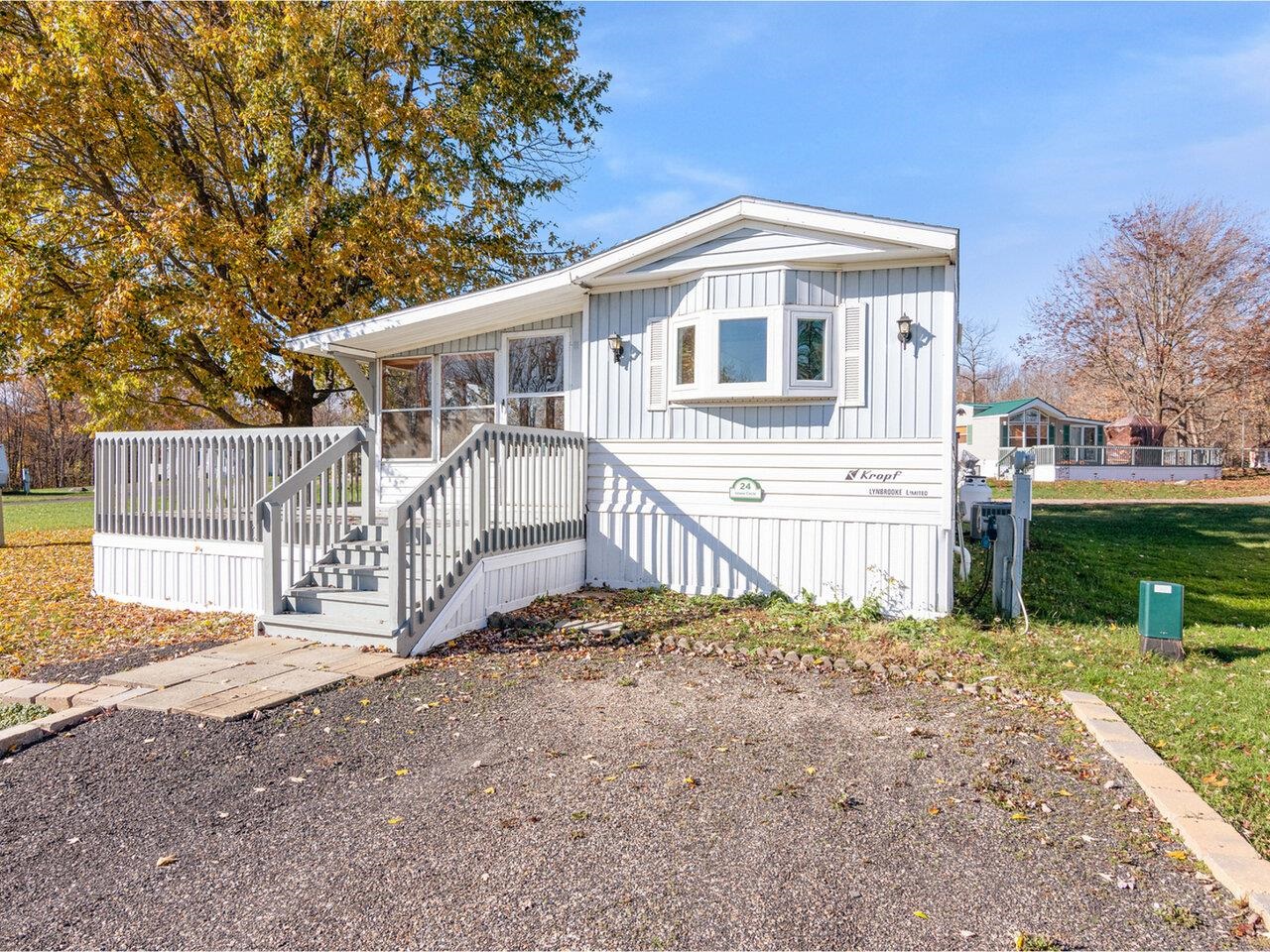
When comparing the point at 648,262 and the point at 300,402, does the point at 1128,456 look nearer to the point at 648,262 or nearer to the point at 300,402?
the point at 648,262

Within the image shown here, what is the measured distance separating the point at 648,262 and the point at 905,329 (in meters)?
2.67

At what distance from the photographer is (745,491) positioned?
7461 mm

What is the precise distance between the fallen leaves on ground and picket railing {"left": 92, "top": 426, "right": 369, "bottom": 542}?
0.86 meters

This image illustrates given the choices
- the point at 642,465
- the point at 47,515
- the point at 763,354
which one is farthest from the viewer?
the point at 47,515

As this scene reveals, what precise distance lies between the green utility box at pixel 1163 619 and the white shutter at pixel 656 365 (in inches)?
182

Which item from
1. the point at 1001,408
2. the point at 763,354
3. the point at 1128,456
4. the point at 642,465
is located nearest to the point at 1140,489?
the point at 1128,456

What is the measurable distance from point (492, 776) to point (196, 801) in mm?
1313

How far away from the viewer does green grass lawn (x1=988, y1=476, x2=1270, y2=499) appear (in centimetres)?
2173

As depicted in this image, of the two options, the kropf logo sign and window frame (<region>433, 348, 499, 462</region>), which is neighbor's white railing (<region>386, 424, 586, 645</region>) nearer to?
window frame (<region>433, 348, 499, 462</region>)

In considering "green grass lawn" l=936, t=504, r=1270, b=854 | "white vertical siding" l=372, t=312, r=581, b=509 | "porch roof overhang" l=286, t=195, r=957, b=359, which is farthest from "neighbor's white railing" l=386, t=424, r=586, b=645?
"green grass lawn" l=936, t=504, r=1270, b=854

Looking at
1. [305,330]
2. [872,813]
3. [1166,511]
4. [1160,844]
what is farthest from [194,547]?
[1166,511]

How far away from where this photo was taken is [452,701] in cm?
468

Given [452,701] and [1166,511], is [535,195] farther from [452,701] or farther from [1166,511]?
[1166,511]

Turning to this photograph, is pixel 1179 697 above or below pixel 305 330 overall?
below
